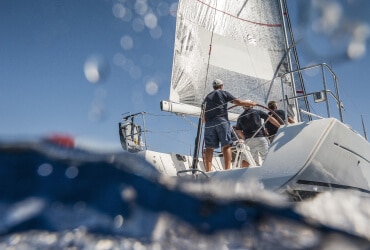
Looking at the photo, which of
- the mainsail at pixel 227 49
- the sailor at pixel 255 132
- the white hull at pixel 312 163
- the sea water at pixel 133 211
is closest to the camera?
the sea water at pixel 133 211

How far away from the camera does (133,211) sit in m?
0.90

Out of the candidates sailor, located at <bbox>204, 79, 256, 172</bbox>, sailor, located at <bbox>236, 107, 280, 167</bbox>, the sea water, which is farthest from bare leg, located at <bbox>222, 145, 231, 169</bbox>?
the sea water

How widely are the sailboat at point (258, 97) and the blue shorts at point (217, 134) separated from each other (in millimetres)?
192

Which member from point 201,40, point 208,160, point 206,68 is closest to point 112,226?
point 208,160

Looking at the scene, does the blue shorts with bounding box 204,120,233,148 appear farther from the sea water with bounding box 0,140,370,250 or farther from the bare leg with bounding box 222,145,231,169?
the sea water with bounding box 0,140,370,250

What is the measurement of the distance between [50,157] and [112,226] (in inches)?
9.0

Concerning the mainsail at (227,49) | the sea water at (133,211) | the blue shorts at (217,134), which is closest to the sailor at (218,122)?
the blue shorts at (217,134)

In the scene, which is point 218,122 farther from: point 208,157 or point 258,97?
point 258,97

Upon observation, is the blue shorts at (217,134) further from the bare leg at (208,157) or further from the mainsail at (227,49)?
the mainsail at (227,49)

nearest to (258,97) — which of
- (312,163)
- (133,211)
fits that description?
(312,163)

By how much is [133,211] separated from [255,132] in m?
3.16

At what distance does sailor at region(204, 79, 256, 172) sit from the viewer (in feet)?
11.4

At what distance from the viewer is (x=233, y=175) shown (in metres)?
3.02

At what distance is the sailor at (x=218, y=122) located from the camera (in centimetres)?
346
